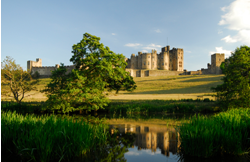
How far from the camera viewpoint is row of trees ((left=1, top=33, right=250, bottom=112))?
52.3ft

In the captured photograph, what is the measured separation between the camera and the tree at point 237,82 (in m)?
15.0

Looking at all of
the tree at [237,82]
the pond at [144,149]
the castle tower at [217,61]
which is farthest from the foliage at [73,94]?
the castle tower at [217,61]

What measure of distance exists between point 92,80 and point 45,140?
12.6 m

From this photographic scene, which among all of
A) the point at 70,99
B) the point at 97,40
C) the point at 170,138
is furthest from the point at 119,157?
the point at 97,40

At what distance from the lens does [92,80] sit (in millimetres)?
17969

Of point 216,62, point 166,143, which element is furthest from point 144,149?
point 216,62

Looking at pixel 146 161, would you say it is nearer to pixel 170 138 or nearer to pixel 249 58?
pixel 170 138

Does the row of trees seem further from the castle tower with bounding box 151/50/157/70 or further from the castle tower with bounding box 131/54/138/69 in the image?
the castle tower with bounding box 131/54/138/69

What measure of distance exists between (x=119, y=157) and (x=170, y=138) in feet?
11.7

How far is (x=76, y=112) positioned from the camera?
18.9 m

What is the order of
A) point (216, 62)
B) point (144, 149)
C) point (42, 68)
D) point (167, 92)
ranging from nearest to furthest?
1. point (144, 149)
2. point (167, 92)
3. point (216, 62)
4. point (42, 68)

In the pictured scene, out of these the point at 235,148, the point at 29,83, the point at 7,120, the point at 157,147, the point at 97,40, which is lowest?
the point at 157,147

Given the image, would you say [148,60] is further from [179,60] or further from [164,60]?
[179,60]

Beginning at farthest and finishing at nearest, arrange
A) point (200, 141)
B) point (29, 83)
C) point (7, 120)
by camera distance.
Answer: point (29, 83)
point (7, 120)
point (200, 141)
